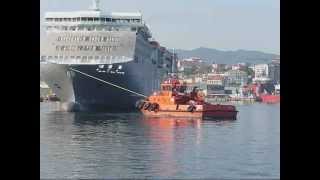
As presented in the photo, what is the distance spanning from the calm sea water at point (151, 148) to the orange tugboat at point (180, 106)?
360 millimetres

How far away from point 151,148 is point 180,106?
6013mm

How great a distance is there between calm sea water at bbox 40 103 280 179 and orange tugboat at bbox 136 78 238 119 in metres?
0.36

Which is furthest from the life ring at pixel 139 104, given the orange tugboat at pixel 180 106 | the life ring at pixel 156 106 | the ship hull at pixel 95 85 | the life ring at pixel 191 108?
the life ring at pixel 191 108

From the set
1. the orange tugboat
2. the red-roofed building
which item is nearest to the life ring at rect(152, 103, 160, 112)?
the orange tugboat

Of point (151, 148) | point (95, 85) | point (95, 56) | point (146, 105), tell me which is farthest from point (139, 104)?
point (151, 148)

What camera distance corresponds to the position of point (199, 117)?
22.3m

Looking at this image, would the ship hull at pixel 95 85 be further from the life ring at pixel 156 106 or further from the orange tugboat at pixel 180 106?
the life ring at pixel 156 106

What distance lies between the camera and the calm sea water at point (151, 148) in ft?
42.6

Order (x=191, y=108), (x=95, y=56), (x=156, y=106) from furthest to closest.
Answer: (x=95, y=56)
(x=156, y=106)
(x=191, y=108)

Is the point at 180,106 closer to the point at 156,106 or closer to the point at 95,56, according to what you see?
the point at 156,106

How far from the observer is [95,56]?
23.4 metres
